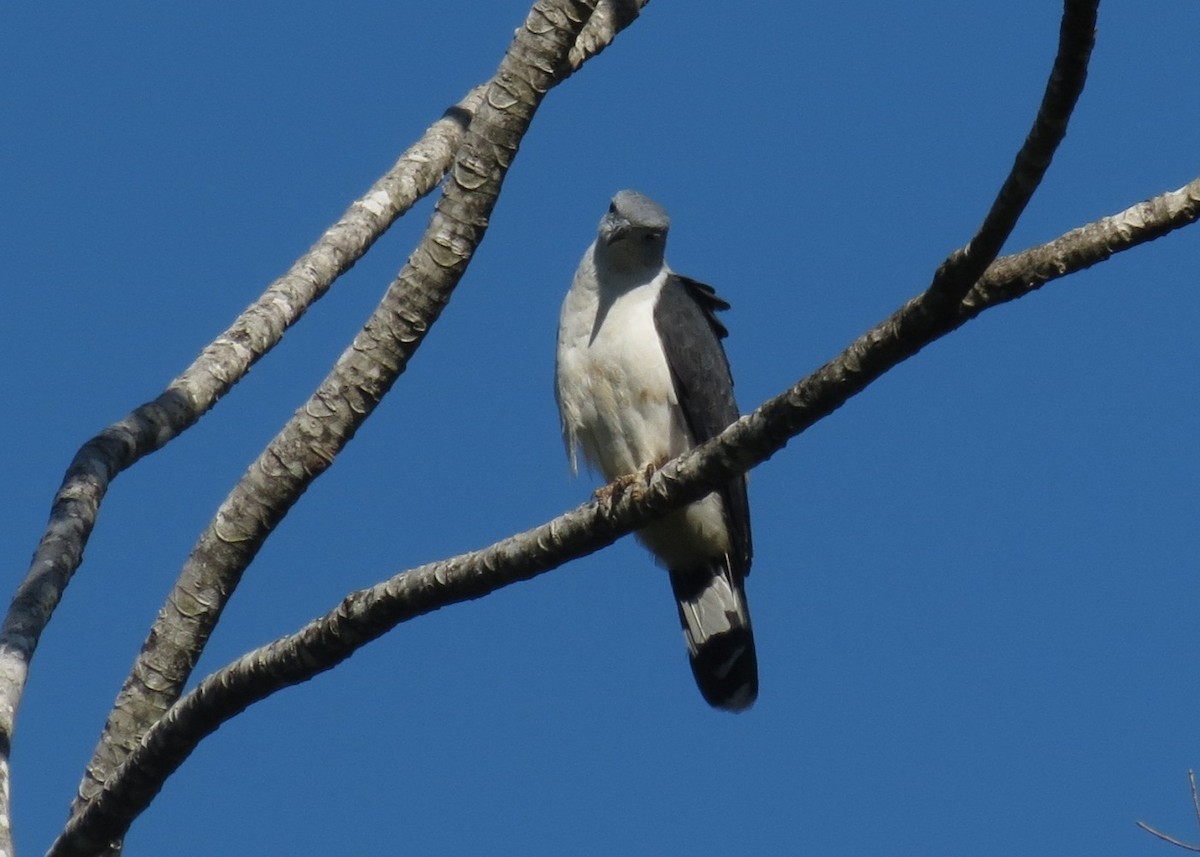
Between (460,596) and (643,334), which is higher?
(643,334)

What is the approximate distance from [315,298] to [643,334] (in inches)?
52.3

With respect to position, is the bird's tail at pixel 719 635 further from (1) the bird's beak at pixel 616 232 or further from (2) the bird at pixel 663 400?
(1) the bird's beak at pixel 616 232

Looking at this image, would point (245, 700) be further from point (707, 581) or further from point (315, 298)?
point (707, 581)

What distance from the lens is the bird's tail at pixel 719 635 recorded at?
22.8 ft

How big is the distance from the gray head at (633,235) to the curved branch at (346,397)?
1483mm

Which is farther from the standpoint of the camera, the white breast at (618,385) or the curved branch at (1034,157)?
the white breast at (618,385)

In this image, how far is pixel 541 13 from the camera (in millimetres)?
5340

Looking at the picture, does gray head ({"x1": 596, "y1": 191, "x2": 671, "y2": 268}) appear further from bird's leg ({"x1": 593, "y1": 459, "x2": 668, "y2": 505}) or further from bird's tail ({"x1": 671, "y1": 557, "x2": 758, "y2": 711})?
bird's tail ({"x1": 671, "y1": 557, "x2": 758, "y2": 711})

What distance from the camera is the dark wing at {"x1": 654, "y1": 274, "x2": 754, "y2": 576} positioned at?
6.59 metres

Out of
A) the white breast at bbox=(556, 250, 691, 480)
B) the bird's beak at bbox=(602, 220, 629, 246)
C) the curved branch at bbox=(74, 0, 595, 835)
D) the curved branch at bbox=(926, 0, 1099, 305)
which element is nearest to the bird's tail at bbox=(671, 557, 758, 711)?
the white breast at bbox=(556, 250, 691, 480)

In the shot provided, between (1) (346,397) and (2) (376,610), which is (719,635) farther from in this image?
(2) (376,610)

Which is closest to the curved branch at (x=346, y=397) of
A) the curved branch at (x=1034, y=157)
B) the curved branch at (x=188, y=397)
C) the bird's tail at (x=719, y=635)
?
the curved branch at (x=188, y=397)

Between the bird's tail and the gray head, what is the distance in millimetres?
1390

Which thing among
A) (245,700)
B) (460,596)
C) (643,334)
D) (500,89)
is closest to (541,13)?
(500,89)
